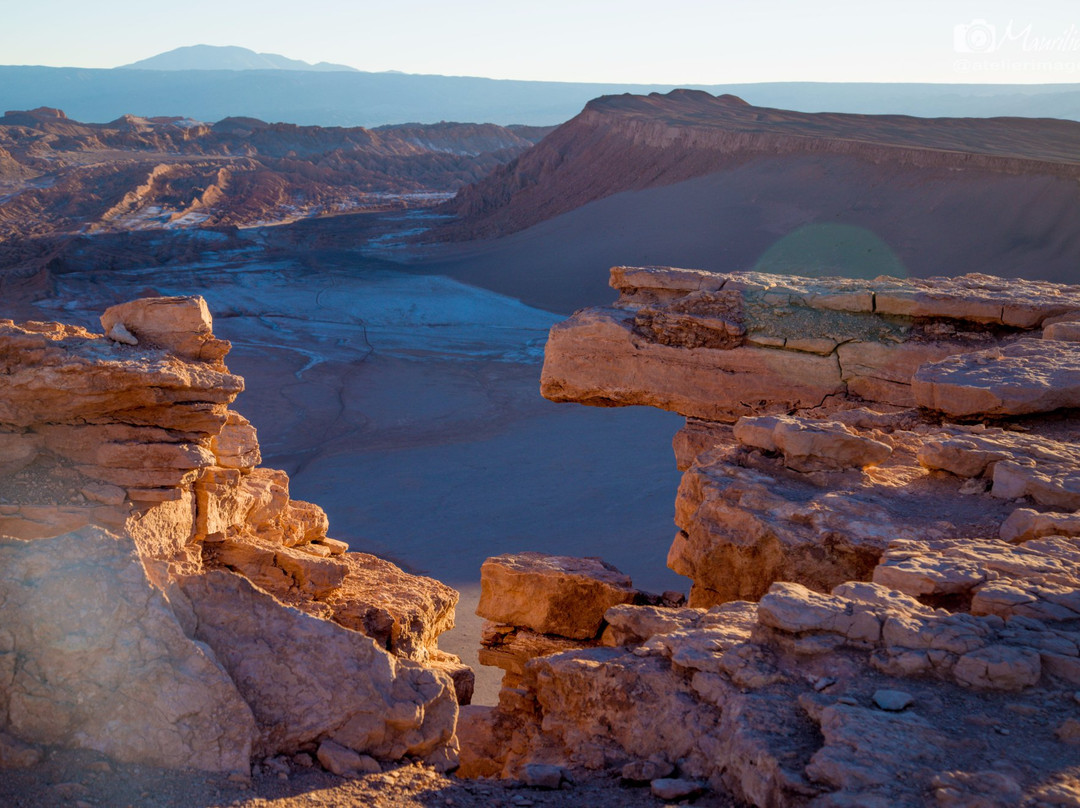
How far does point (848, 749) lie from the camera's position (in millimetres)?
2289

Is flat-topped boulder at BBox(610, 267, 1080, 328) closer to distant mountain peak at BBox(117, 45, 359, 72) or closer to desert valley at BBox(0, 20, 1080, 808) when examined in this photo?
desert valley at BBox(0, 20, 1080, 808)

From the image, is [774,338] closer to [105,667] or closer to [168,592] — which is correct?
[168,592]

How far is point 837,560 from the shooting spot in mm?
3955

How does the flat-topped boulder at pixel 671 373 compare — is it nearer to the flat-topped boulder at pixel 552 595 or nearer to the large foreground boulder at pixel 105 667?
the flat-topped boulder at pixel 552 595

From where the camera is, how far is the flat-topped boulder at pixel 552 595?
5.80 m

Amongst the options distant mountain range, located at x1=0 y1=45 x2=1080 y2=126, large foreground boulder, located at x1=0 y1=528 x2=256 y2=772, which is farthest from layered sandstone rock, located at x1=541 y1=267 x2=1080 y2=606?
distant mountain range, located at x1=0 y1=45 x2=1080 y2=126

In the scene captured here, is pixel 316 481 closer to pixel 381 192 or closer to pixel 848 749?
pixel 848 749

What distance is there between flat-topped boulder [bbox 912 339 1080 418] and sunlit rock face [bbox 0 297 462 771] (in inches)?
124

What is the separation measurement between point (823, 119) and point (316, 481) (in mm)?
25951

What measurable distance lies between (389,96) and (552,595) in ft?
477

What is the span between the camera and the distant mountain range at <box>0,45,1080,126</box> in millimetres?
107375

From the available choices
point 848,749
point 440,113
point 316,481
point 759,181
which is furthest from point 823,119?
point 440,113

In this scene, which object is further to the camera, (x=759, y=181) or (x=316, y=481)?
(x=759, y=181)

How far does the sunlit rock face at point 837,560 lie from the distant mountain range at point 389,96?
100 m
